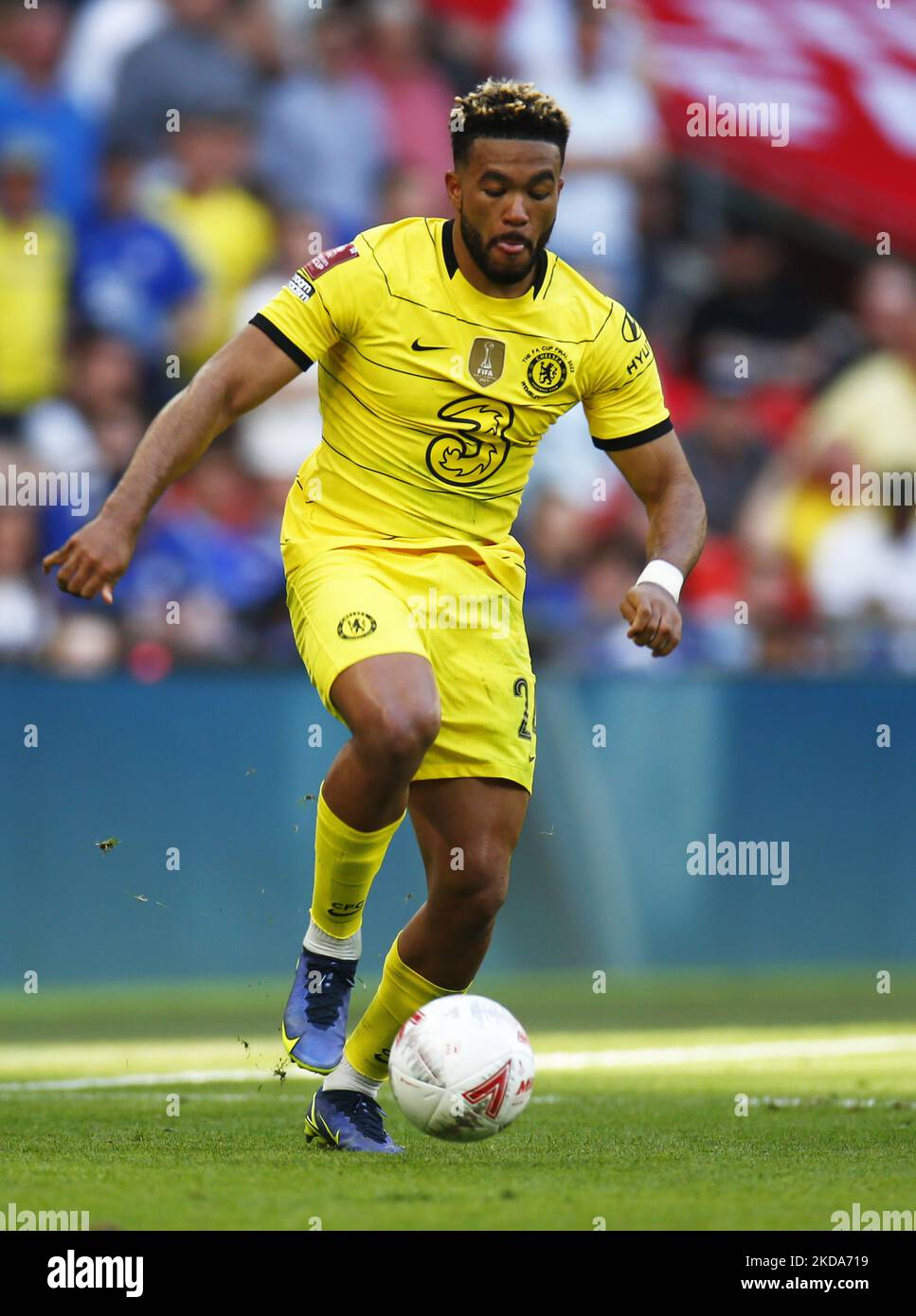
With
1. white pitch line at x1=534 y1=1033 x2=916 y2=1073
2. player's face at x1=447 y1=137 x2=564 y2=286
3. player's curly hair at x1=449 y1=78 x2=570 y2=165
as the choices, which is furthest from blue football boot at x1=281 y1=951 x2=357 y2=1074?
white pitch line at x1=534 y1=1033 x2=916 y2=1073

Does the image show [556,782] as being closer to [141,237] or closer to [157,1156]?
[141,237]

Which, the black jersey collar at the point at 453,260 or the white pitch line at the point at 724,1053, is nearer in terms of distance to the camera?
the black jersey collar at the point at 453,260

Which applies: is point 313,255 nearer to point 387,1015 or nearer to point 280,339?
point 280,339

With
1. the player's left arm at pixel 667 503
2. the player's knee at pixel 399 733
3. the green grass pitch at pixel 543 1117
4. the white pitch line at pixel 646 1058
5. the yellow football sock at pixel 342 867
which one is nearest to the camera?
the green grass pitch at pixel 543 1117

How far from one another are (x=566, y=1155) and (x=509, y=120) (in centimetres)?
279

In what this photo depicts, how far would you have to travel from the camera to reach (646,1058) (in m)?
8.69

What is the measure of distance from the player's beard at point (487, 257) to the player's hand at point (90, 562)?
53.3 inches

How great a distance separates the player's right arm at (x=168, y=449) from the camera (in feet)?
17.7

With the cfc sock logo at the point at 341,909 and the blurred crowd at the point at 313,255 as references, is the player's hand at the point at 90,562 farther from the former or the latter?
the blurred crowd at the point at 313,255

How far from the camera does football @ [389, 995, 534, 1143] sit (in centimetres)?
538

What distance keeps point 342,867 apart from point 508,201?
1.87 m
